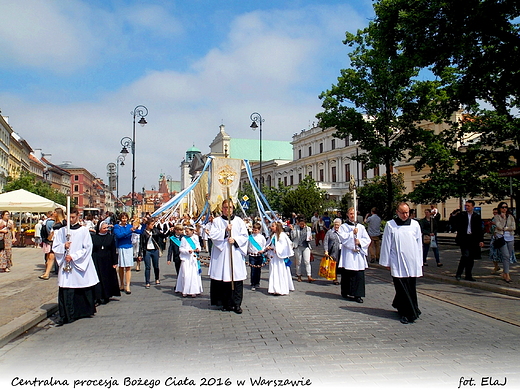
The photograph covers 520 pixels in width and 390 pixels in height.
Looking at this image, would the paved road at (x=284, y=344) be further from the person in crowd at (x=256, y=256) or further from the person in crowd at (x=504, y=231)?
the person in crowd at (x=504, y=231)

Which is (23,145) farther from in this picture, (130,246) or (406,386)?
(406,386)

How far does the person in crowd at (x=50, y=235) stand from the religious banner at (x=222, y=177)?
24.0 feet

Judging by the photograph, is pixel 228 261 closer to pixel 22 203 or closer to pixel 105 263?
pixel 105 263

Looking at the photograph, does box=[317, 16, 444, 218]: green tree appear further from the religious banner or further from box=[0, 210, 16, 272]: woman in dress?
box=[0, 210, 16, 272]: woman in dress

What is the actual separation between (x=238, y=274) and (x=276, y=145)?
97.9m

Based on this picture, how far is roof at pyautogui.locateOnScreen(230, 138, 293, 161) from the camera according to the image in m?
103

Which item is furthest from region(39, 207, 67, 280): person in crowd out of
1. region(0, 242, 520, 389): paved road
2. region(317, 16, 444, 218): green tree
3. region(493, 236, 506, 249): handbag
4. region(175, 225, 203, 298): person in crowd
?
region(317, 16, 444, 218): green tree

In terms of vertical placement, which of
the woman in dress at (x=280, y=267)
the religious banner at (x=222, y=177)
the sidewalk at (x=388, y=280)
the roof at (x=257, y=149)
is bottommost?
the sidewalk at (x=388, y=280)

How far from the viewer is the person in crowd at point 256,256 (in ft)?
36.5

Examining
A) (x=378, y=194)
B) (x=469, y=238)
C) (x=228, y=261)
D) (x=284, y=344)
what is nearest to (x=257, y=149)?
Result: (x=378, y=194)

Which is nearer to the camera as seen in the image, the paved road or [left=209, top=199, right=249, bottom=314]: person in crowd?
the paved road

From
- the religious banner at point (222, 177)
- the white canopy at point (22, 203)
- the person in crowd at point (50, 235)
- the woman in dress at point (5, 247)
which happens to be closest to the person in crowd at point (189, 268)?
the person in crowd at point (50, 235)

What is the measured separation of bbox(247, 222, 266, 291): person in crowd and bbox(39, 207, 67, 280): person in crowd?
4.49 meters

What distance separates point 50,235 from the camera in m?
10.7
